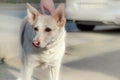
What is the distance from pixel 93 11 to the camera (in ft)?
35.4

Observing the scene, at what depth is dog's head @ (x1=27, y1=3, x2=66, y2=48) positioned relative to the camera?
499cm

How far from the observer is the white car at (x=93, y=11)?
34.5 ft

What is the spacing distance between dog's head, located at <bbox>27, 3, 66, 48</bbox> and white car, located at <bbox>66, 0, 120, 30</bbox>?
5457 mm

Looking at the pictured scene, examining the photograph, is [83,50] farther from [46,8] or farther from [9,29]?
[9,29]

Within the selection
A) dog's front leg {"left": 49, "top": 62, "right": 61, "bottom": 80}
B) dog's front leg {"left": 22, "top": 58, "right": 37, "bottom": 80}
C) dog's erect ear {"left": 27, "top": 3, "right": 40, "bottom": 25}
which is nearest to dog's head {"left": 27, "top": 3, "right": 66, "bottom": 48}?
dog's erect ear {"left": 27, "top": 3, "right": 40, "bottom": 25}

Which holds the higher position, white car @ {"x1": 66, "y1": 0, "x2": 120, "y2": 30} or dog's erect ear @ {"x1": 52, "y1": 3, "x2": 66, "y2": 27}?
white car @ {"x1": 66, "y1": 0, "x2": 120, "y2": 30}

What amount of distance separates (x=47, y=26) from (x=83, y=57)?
3.08 metres

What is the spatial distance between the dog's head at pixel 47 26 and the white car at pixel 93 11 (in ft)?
17.9

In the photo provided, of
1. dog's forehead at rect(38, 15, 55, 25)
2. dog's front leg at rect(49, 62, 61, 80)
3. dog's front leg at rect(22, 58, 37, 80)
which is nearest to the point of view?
dog's forehead at rect(38, 15, 55, 25)

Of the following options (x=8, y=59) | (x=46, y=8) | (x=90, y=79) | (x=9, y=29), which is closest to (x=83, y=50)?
(x=8, y=59)

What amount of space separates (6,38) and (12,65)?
8.89 feet

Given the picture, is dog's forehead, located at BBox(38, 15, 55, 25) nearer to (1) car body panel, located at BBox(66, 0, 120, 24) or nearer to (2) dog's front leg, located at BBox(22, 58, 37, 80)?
(2) dog's front leg, located at BBox(22, 58, 37, 80)

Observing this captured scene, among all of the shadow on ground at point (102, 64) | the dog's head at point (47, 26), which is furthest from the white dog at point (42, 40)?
the shadow on ground at point (102, 64)

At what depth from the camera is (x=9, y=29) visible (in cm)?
1206
